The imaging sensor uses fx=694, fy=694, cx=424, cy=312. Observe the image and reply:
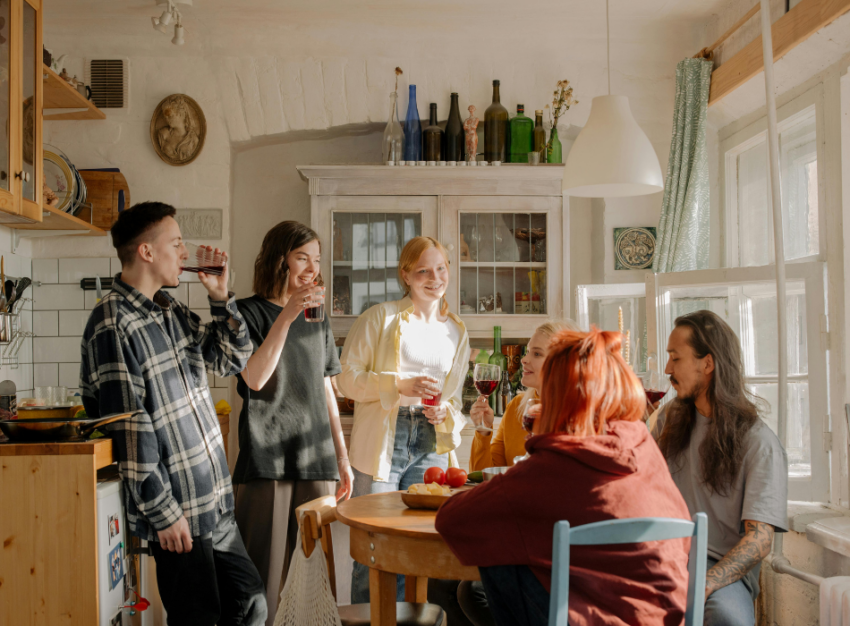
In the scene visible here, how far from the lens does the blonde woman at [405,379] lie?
2.34m

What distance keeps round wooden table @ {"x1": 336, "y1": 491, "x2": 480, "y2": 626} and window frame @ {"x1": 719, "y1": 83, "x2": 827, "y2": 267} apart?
1856 millimetres

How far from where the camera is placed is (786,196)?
2.87 meters

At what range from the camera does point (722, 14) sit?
3.28 m

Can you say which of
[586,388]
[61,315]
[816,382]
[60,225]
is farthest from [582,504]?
[61,315]

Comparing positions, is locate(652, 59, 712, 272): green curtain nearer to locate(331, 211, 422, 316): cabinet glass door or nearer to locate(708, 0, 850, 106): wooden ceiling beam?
locate(708, 0, 850, 106): wooden ceiling beam

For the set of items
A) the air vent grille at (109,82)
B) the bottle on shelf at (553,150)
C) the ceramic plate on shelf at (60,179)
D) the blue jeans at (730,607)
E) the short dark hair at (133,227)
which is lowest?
the blue jeans at (730,607)

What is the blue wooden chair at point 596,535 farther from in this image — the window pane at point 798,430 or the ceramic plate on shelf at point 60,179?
the ceramic plate on shelf at point 60,179

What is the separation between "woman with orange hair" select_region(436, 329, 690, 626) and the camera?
124 cm

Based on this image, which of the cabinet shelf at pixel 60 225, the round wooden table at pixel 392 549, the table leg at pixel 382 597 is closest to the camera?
the round wooden table at pixel 392 549

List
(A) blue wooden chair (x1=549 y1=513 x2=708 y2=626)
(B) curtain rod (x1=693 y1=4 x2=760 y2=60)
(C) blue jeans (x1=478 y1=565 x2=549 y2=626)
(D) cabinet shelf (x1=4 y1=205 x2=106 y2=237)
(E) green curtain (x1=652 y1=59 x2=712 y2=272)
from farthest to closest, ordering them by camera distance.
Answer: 1. (E) green curtain (x1=652 y1=59 x2=712 y2=272)
2. (D) cabinet shelf (x1=4 y1=205 x2=106 y2=237)
3. (B) curtain rod (x1=693 y1=4 x2=760 y2=60)
4. (C) blue jeans (x1=478 y1=565 x2=549 y2=626)
5. (A) blue wooden chair (x1=549 y1=513 x2=708 y2=626)

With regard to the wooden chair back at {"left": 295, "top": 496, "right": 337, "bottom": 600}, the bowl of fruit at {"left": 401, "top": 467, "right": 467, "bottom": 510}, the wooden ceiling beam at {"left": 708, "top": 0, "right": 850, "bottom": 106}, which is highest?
the wooden ceiling beam at {"left": 708, "top": 0, "right": 850, "bottom": 106}

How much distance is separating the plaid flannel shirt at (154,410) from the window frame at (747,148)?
2.23m

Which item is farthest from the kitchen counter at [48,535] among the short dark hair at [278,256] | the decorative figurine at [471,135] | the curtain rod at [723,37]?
the curtain rod at [723,37]

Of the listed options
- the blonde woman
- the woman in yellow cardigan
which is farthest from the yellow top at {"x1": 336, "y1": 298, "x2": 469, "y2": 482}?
the woman in yellow cardigan
